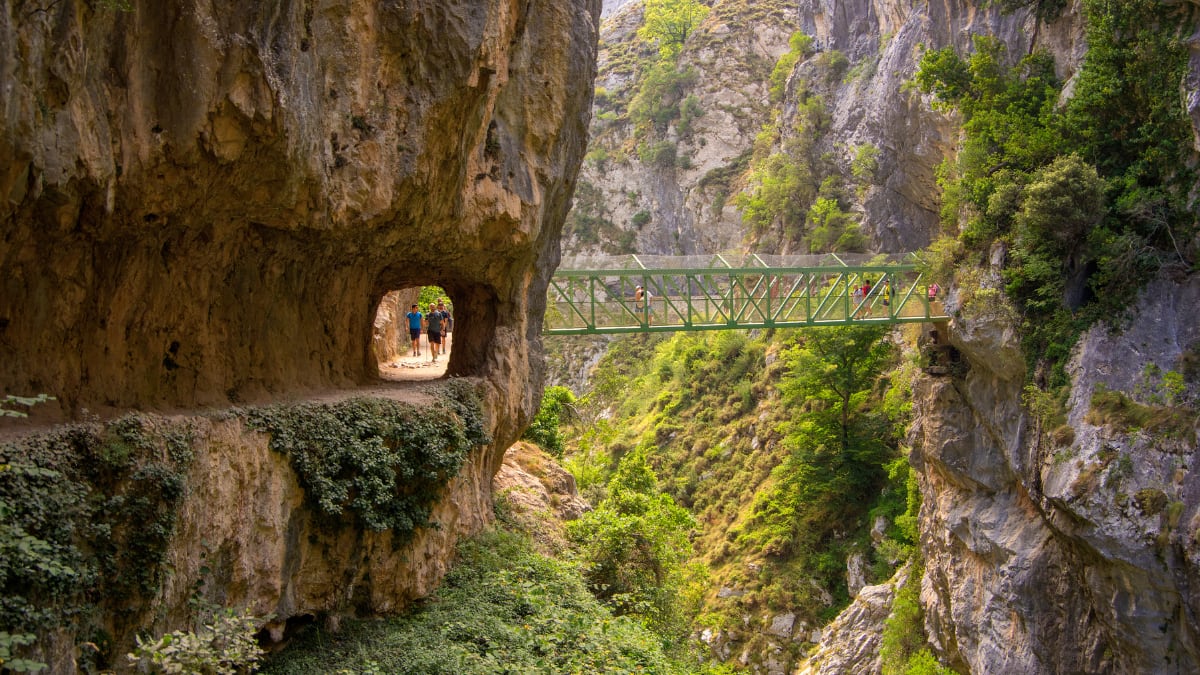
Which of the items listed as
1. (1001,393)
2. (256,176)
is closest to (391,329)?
(256,176)

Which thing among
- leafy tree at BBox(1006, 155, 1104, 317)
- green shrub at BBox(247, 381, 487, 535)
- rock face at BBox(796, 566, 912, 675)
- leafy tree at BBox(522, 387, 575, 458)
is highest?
leafy tree at BBox(1006, 155, 1104, 317)

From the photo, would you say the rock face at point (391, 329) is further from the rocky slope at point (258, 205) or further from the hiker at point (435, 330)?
the rocky slope at point (258, 205)

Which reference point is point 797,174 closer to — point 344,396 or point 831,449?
point 831,449

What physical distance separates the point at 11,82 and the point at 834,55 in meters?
37.1

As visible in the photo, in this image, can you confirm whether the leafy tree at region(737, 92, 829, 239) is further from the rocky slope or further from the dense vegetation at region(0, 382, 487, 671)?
the dense vegetation at region(0, 382, 487, 671)

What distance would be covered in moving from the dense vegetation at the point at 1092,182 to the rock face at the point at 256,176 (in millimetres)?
9782

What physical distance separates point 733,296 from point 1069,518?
336 inches

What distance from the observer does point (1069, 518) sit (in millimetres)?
16781

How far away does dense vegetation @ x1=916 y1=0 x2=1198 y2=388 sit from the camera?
Answer: 17344 mm

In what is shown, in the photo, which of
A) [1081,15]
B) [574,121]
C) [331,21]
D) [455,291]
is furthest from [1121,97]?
[331,21]

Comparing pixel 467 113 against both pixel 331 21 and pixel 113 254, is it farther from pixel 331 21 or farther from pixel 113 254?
pixel 113 254

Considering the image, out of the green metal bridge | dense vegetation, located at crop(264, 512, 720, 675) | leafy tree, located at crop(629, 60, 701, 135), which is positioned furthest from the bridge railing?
leafy tree, located at crop(629, 60, 701, 135)

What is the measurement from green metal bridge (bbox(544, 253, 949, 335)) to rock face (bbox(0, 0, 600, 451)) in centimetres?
525

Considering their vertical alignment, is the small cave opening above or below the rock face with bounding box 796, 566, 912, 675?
above
